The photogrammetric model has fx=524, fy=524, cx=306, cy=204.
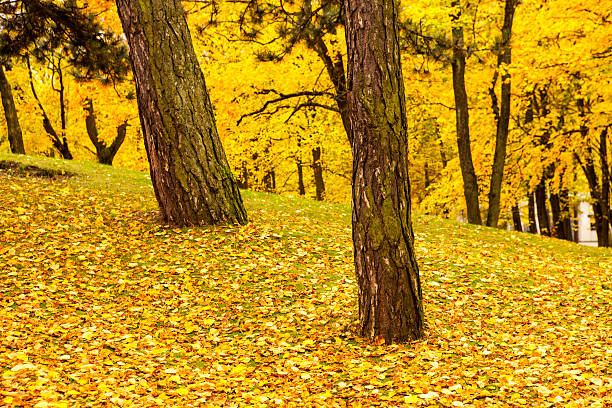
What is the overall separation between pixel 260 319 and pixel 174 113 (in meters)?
3.87

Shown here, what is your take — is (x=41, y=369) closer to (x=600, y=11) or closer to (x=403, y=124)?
(x=403, y=124)

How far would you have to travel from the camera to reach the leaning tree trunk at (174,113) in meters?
8.20

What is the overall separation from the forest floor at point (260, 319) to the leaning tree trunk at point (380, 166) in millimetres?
575

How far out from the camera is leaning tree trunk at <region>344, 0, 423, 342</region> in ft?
17.0

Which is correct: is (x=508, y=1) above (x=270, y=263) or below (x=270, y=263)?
above

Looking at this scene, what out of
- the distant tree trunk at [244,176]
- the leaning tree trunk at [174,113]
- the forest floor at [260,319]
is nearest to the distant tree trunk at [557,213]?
the forest floor at [260,319]

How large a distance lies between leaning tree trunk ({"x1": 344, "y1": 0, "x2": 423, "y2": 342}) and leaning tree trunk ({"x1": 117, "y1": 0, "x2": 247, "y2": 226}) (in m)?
3.77

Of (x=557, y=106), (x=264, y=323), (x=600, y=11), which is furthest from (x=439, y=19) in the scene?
(x=264, y=323)

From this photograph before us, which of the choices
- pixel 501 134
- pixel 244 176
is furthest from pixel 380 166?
pixel 244 176

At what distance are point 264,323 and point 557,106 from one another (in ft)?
48.8

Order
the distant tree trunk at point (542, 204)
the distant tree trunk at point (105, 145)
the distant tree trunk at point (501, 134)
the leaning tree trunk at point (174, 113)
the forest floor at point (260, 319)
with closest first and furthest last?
the forest floor at point (260, 319), the leaning tree trunk at point (174, 113), the distant tree trunk at point (501, 134), the distant tree trunk at point (542, 204), the distant tree trunk at point (105, 145)

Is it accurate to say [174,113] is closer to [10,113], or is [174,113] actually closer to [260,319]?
[260,319]

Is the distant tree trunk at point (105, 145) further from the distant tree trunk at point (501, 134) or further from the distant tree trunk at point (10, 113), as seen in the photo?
the distant tree trunk at point (501, 134)

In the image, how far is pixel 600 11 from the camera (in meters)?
11.0
